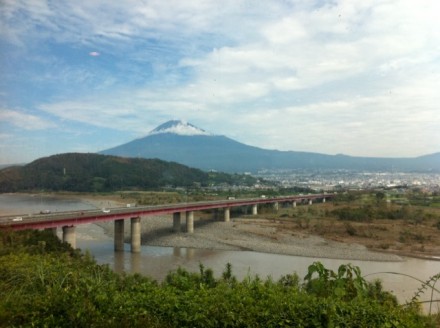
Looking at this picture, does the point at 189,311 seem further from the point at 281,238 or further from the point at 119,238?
the point at 281,238

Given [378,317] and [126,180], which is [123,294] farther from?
[126,180]

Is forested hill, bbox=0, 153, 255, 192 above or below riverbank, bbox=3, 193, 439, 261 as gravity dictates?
above

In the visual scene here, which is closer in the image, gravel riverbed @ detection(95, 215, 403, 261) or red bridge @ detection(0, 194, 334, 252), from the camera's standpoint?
red bridge @ detection(0, 194, 334, 252)

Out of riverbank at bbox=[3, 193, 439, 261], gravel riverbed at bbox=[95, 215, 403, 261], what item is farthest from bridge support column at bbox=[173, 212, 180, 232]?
riverbank at bbox=[3, 193, 439, 261]

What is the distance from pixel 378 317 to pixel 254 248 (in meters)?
26.6

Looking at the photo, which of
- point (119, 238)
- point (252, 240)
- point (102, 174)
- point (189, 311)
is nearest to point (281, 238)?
point (252, 240)

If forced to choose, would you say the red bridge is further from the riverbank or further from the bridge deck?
the riverbank

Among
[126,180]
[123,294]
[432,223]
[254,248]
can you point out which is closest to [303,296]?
[123,294]

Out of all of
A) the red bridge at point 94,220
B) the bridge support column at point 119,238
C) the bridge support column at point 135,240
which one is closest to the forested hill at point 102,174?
the red bridge at point 94,220

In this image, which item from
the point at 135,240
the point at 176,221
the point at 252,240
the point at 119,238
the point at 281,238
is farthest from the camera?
the point at 176,221

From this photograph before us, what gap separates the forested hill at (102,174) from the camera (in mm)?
86125

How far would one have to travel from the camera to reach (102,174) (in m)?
97.9

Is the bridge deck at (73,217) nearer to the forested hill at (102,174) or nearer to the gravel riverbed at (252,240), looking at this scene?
the gravel riverbed at (252,240)

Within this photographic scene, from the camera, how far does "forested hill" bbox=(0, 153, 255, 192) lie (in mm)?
86125
